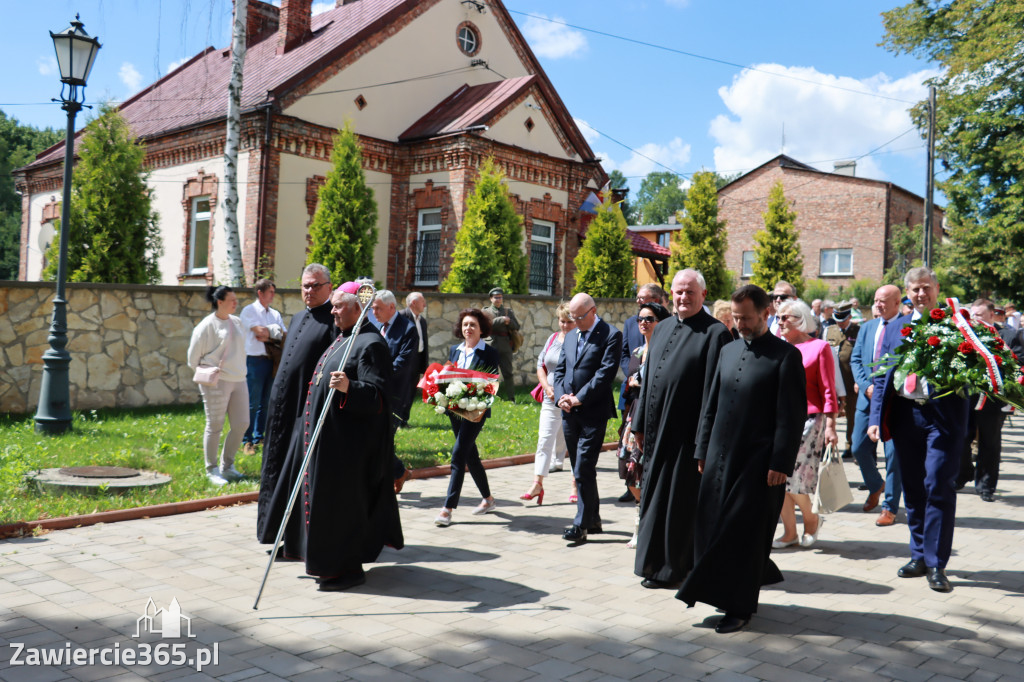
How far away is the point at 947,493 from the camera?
19.6 ft

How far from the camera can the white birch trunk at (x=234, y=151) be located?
17.5 meters

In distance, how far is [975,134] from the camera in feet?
97.9

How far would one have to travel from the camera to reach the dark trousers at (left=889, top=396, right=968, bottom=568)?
19.6ft

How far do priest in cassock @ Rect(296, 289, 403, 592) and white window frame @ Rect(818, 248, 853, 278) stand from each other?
41043 millimetres

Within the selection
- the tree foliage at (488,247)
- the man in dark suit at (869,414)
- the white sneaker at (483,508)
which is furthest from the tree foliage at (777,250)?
the white sneaker at (483,508)

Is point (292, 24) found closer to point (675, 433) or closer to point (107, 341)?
point (107, 341)

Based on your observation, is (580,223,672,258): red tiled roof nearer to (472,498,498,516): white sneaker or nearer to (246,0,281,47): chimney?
(246,0,281,47): chimney

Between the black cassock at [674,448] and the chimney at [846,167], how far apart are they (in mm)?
46146

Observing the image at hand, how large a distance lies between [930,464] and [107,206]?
51.4ft

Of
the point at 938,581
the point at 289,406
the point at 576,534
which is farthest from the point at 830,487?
the point at 289,406

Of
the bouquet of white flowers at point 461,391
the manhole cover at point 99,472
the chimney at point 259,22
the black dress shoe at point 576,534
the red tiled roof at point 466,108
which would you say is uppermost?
the chimney at point 259,22

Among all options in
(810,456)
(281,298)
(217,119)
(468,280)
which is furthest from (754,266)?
(810,456)

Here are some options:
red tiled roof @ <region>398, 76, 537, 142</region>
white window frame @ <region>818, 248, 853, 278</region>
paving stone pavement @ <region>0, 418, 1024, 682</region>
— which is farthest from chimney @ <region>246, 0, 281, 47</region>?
white window frame @ <region>818, 248, 853, 278</region>

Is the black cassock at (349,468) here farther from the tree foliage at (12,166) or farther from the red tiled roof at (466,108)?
the tree foliage at (12,166)
